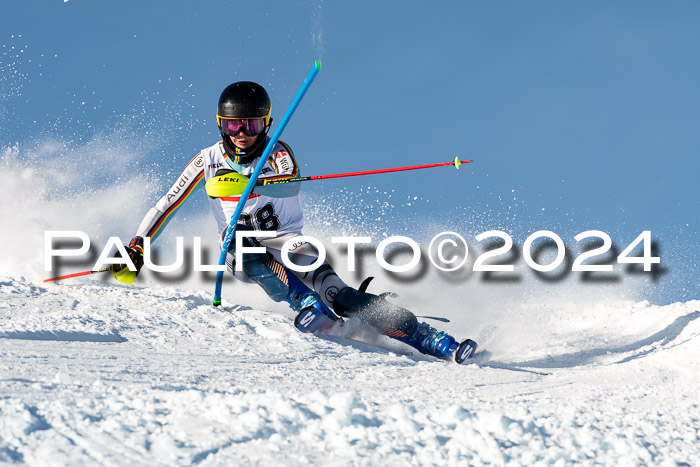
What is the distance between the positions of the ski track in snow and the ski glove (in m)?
0.19

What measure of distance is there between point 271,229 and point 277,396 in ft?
10.1

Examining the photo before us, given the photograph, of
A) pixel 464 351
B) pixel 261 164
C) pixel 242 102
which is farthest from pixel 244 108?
pixel 464 351

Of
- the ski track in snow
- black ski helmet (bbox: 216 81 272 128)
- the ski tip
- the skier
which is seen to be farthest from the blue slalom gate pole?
the ski tip

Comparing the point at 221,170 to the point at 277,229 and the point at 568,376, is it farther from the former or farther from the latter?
the point at 568,376

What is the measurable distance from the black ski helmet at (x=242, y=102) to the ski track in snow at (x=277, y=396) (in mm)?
1434

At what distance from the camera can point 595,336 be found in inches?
245

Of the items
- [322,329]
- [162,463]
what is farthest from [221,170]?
[162,463]

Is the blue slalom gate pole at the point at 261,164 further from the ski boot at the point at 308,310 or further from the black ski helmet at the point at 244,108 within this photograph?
the ski boot at the point at 308,310

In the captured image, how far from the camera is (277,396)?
213 cm

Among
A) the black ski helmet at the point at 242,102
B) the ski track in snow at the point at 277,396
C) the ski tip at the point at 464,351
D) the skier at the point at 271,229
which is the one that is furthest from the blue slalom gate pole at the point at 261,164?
the ski tip at the point at 464,351

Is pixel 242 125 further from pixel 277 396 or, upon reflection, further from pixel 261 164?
pixel 277 396

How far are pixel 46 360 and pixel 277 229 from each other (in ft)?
7.79

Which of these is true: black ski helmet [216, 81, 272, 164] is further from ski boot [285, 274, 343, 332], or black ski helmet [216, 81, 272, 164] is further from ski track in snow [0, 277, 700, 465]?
ski track in snow [0, 277, 700, 465]

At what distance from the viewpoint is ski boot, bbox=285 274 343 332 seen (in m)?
4.68
